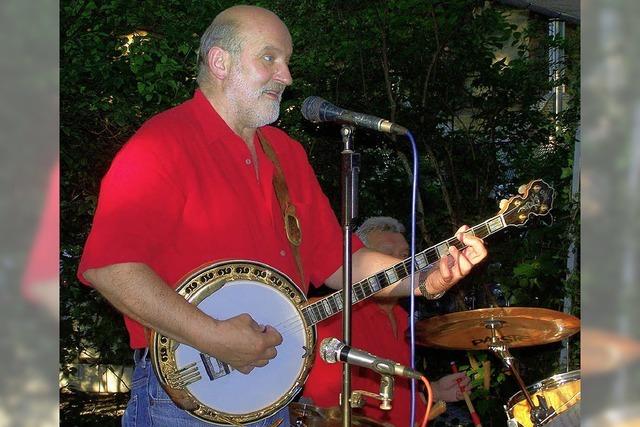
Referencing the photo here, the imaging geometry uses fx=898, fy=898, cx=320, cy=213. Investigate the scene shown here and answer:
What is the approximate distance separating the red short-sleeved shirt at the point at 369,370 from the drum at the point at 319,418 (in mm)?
680

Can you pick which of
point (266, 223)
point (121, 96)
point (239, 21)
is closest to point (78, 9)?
point (121, 96)

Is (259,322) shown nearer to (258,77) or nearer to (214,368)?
(214,368)

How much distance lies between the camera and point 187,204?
271cm

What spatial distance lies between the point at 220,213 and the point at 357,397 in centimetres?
70

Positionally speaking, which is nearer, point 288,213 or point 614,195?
point 614,195

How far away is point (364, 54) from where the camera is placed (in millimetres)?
7121

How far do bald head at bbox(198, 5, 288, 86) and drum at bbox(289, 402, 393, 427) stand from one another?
1304 mm

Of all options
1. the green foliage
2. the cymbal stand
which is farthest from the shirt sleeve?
the green foliage

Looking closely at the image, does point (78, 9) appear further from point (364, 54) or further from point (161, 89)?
point (364, 54)

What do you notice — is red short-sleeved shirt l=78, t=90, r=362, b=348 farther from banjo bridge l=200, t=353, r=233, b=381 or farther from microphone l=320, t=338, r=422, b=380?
microphone l=320, t=338, r=422, b=380

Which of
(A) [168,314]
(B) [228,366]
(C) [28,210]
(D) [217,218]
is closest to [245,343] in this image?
(B) [228,366]

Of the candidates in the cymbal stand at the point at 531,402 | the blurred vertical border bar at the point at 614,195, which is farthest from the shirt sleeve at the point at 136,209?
the cymbal stand at the point at 531,402

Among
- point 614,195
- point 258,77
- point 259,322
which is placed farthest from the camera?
point 258,77

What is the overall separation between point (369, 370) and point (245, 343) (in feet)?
6.28
